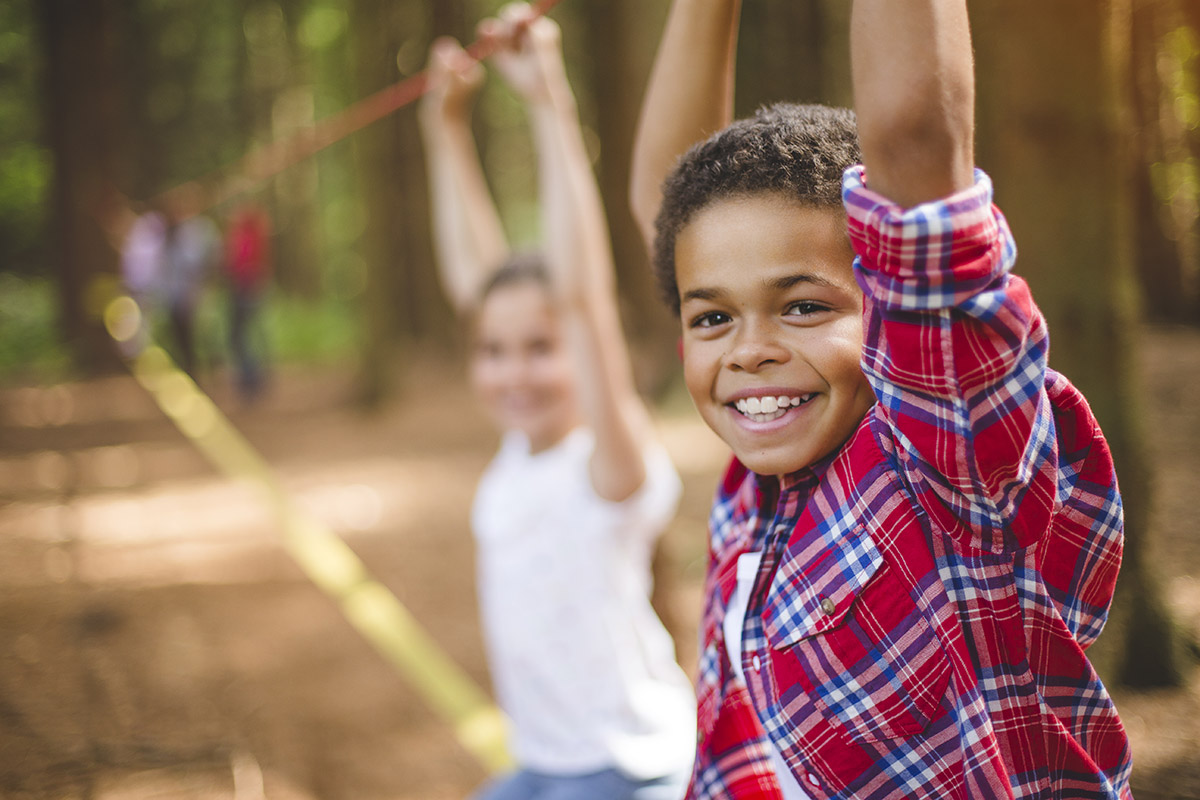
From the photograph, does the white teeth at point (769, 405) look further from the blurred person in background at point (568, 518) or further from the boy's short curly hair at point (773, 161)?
the blurred person in background at point (568, 518)

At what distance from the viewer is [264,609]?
5.05 m

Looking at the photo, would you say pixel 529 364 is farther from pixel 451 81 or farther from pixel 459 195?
pixel 451 81

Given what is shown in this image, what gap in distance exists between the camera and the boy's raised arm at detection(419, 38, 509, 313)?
2727mm

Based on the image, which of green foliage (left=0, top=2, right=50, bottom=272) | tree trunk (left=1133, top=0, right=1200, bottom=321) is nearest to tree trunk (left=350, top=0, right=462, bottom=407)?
tree trunk (left=1133, top=0, right=1200, bottom=321)

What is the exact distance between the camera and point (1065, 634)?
1011mm

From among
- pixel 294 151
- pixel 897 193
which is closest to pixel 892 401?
pixel 897 193

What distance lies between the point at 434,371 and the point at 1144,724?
1134 centimetres

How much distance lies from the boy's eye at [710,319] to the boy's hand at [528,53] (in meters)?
1.13

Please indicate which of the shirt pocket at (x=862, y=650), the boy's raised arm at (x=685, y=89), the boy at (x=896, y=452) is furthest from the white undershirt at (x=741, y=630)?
the boy's raised arm at (x=685, y=89)

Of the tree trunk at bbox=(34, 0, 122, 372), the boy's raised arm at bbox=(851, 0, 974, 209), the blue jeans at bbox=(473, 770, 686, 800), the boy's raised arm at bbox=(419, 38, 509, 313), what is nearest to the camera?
the boy's raised arm at bbox=(851, 0, 974, 209)

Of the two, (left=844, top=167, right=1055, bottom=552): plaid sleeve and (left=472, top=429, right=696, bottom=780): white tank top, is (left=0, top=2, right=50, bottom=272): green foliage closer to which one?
(left=472, top=429, right=696, bottom=780): white tank top

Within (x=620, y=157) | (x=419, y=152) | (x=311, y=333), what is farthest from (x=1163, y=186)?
(x=311, y=333)

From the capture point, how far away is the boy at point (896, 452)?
878mm

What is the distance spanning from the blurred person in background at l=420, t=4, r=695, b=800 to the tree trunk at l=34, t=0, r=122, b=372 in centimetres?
1307
